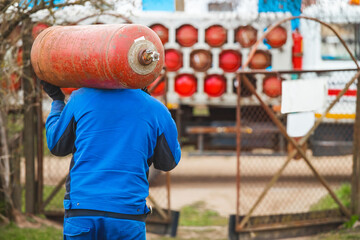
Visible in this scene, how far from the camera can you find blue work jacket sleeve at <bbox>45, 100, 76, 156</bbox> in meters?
2.67

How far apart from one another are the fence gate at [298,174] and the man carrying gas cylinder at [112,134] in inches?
105

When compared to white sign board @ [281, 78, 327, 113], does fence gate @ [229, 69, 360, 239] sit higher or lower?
lower

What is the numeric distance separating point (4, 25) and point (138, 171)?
2.54 m

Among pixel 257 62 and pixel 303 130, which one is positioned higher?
pixel 257 62

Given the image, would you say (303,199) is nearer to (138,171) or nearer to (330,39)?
(330,39)

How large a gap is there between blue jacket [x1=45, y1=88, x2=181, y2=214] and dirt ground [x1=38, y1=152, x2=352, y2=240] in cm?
319

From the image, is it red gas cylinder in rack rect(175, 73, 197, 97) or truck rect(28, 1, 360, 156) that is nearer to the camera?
truck rect(28, 1, 360, 156)

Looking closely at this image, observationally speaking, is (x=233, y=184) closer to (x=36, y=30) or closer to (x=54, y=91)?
(x=36, y=30)

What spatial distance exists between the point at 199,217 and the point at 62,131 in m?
4.23

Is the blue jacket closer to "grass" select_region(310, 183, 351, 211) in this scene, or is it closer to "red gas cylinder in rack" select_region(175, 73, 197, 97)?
"grass" select_region(310, 183, 351, 211)

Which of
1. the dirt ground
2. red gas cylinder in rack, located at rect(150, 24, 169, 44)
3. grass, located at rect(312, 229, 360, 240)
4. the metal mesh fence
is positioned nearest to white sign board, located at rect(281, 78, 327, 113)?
grass, located at rect(312, 229, 360, 240)

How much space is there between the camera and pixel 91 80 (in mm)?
2662

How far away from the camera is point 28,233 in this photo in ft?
16.4

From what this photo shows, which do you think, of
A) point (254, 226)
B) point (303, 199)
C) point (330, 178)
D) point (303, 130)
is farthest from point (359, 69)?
point (330, 178)
